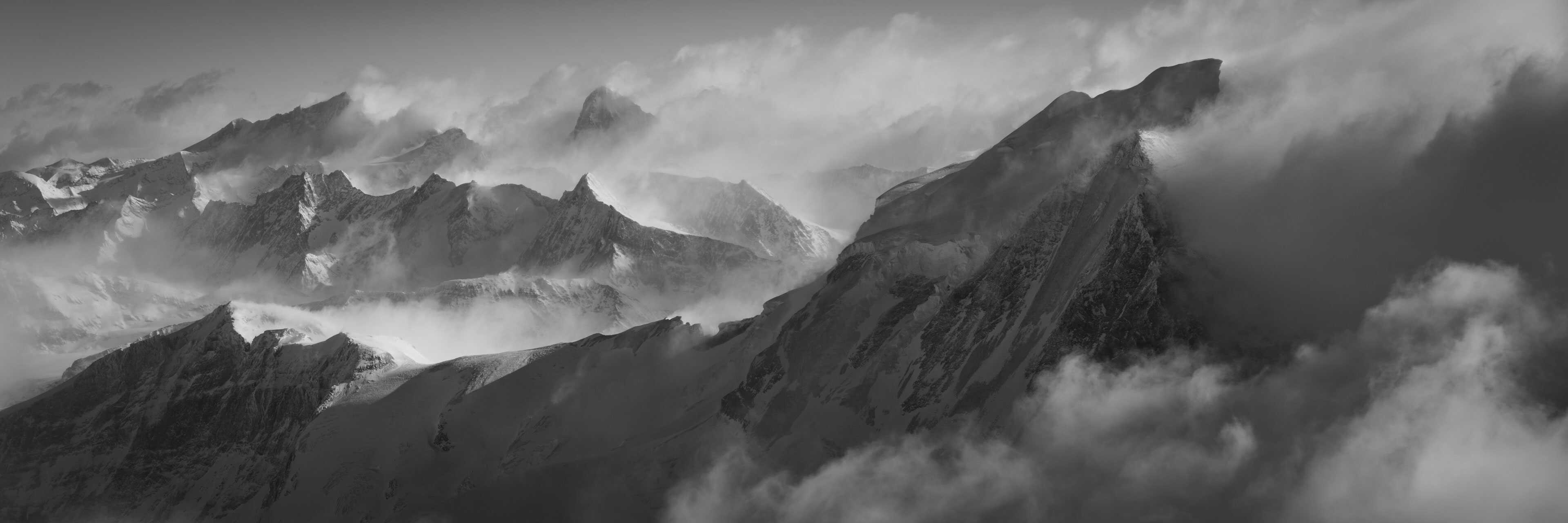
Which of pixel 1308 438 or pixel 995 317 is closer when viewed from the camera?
pixel 1308 438

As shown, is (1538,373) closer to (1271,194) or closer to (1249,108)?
(1271,194)

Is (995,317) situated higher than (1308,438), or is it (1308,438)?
(995,317)

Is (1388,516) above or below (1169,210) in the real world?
below

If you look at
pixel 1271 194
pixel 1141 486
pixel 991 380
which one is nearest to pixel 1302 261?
pixel 1271 194

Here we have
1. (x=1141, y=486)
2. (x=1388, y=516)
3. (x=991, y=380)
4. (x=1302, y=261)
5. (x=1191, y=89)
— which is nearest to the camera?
(x=1388, y=516)

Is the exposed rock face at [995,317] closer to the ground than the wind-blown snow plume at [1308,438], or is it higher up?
higher up

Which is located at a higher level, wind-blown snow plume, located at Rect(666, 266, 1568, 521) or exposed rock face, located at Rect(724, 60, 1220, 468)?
exposed rock face, located at Rect(724, 60, 1220, 468)

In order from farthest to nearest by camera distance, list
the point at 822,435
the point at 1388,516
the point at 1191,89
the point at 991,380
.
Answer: the point at 1191,89, the point at 822,435, the point at 991,380, the point at 1388,516

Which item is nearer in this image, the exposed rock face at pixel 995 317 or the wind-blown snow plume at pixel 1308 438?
the wind-blown snow plume at pixel 1308 438
